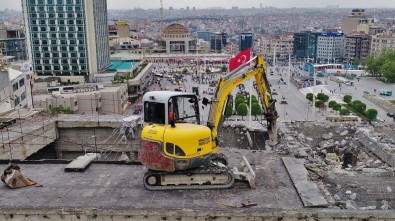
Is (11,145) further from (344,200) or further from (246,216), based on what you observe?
(344,200)

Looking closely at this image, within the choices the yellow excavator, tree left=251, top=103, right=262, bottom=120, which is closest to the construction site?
the yellow excavator

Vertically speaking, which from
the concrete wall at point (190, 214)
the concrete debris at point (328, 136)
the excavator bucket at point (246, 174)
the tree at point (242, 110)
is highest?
the excavator bucket at point (246, 174)

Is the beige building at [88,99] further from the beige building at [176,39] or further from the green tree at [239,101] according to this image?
the beige building at [176,39]

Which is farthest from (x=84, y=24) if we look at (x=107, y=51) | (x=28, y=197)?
(x=28, y=197)

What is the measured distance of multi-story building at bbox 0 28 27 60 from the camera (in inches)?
3494

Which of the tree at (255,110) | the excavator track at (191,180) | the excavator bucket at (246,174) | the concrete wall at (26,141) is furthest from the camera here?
the tree at (255,110)

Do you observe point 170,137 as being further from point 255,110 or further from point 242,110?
point 242,110

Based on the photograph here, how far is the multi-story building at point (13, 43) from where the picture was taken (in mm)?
88750

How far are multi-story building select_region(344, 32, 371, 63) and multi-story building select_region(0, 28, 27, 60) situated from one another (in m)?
82.4

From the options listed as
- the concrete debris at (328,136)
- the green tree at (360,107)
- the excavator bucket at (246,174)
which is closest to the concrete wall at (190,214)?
the excavator bucket at (246,174)

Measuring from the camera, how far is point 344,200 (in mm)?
12148

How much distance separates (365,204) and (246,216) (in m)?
4.34

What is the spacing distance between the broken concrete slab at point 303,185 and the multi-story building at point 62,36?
176ft

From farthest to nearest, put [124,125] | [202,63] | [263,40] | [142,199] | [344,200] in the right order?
[263,40]
[202,63]
[124,125]
[344,200]
[142,199]
